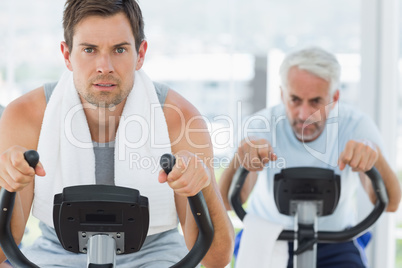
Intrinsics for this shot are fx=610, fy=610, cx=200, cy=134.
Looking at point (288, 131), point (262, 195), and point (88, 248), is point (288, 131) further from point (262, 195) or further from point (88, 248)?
point (88, 248)

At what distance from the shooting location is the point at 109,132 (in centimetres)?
152

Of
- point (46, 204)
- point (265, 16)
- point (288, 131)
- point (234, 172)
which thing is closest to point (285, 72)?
point (288, 131)

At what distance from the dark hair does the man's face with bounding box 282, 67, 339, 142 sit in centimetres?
67

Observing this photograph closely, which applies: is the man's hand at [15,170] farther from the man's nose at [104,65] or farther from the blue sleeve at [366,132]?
the blue sleeve at [366,132]

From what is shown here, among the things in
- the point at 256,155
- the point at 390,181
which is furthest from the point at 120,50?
the point at 390,181

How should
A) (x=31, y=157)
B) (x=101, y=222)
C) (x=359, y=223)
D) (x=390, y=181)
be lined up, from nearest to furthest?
(x=31, y=157) < (x=101, y=222) < (x=359, y=223) < (x=390, y=181)

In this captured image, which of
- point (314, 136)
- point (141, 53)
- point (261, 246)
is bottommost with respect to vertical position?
point (261, 246)

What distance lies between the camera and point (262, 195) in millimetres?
2020

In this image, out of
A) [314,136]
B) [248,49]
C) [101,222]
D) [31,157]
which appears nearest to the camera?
[31,157]

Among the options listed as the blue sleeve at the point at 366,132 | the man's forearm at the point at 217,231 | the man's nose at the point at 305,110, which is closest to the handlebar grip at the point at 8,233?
the man's forearm at the point at 217,231

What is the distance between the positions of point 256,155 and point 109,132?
0.44 meters

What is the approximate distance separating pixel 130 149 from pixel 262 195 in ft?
2.16

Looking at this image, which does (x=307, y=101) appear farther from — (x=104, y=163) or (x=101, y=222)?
(x=101, y=222)

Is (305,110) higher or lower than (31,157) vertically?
higher
